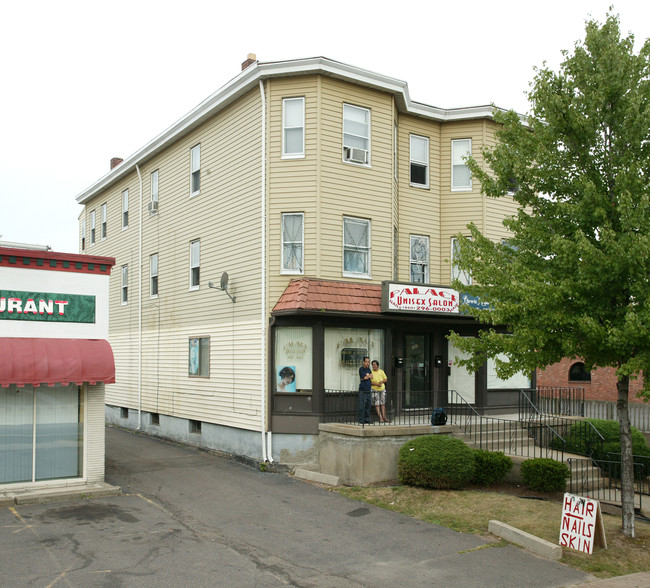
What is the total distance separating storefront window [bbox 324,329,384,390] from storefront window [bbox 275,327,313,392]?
485 millimetres

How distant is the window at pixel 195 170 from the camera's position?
69.2 feet

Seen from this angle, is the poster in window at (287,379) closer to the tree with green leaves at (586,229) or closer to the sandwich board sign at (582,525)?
the tree with green leaves at (586,229)

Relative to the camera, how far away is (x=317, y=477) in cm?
1534

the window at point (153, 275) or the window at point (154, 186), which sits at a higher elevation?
the window at point (154, 186)

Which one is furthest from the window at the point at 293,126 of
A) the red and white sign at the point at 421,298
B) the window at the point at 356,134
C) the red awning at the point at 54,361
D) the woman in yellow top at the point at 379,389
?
the red awning at the point at 54,361

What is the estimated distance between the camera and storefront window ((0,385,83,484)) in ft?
43.5

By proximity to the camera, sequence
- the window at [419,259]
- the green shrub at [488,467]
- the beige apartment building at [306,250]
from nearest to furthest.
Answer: the green shrub at [488,467] < the beige apartment building at [306,250] < the window at [419,259]

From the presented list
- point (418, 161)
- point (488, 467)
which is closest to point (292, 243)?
point (418, 161)

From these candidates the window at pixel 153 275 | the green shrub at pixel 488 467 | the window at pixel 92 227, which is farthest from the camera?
the window at pixel 92 227

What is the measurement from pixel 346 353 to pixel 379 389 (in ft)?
4.41

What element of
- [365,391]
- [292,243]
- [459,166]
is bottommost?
[365,391]

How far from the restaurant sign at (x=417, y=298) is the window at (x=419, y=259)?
A: 142 cm

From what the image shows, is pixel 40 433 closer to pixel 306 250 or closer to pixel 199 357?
pixel 199 357

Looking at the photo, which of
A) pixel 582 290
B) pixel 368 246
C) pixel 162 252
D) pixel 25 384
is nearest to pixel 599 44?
pixel 582 290
